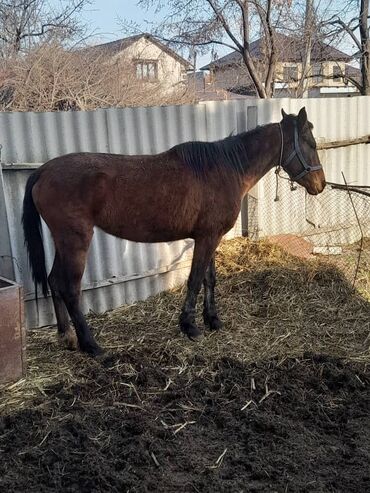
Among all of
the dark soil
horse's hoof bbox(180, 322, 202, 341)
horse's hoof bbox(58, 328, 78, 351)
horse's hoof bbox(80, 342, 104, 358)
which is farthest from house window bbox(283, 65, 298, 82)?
the dark soil

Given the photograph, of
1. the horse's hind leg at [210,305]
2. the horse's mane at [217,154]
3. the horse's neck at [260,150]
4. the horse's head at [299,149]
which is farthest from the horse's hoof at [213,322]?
the horse's head at [299,149]

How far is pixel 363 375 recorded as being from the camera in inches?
131

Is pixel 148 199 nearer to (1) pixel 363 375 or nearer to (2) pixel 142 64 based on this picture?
(1) pixel 363 375

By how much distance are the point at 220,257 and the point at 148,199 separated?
1856 millimetres

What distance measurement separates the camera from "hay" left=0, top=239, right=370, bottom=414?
11.2ft

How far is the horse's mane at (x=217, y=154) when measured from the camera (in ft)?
12.9

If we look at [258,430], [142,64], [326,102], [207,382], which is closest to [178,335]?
[207,382]

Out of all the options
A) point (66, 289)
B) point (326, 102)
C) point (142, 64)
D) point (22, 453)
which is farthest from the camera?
point (142, 64)

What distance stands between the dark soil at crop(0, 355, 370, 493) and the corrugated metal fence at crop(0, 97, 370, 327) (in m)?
1.28

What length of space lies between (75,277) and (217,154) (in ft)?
4.96

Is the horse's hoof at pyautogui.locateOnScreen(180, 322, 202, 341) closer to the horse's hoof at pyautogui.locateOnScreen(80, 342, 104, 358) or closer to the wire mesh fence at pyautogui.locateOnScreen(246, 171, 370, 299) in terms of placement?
the horse's hoof at pyautogui.locateOnScreen(80, 342, 104, 358)

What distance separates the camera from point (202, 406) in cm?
297

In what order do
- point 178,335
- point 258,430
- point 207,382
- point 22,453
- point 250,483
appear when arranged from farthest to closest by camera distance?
1. point 178,335
2. point 207,382
3. point 258,430
4. point 22,453
5. point 250,483

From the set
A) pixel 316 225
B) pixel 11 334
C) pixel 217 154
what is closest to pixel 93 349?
pixel 11 334
